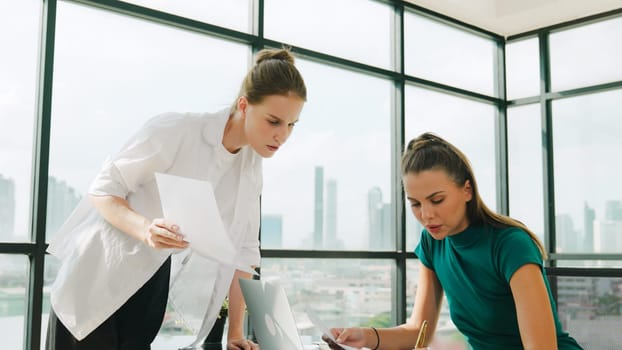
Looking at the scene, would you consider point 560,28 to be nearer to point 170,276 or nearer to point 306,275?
point 306,275

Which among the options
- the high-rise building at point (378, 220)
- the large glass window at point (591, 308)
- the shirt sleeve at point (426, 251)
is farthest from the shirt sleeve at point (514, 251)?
the high-rise building at point (378, 220)

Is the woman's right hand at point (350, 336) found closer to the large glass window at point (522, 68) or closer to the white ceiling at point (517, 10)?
the white ceiling at point (517, 10)

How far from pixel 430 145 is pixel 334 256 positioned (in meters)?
2.09

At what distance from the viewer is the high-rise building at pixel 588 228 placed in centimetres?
431

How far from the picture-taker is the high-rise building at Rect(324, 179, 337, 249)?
143 inches

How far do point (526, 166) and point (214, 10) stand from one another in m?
2.62

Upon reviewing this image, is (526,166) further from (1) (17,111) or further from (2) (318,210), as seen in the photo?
(1) (17,111)

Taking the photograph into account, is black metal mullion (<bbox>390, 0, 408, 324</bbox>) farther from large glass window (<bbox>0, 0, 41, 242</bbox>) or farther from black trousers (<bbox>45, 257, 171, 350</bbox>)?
black trousers (<bbox>45, 257, 171, 350</bbox>)

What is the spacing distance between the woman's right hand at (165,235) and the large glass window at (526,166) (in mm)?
3798

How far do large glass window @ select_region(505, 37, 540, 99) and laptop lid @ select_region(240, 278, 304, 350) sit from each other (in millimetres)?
3737

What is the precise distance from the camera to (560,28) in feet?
14.9

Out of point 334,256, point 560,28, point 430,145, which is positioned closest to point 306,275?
point 334,256

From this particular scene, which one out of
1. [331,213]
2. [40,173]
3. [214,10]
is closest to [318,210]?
[331,213]

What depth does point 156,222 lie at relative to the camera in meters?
1.27
